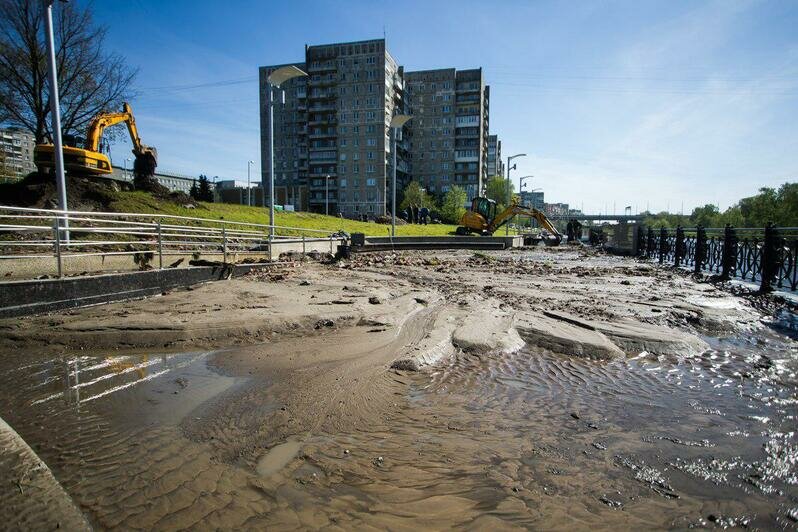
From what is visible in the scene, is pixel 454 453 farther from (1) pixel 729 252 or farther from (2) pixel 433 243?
(2) pixel 433 243

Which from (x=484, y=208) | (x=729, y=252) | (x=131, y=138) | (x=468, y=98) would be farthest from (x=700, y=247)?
(x=468, y=98)

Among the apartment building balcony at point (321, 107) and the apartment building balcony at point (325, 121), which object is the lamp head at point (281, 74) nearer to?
the apartment building balcony at point (325, 121)

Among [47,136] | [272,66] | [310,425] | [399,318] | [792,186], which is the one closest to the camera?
[310,425]

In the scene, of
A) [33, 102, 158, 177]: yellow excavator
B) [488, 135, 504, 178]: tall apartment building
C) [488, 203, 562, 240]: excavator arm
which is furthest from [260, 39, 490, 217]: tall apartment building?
[33, 102, 158, 177]: yellow excavator

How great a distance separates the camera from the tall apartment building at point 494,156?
11450 centimetres

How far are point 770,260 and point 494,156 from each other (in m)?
113

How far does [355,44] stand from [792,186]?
75.0 m

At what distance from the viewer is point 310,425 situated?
3.05m

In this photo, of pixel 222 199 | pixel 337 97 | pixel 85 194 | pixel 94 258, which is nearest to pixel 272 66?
pixel 337 97

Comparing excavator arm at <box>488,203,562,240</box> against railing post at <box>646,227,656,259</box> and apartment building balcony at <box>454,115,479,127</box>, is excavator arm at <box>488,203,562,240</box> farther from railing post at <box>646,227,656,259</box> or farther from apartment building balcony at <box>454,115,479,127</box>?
apartment building balcony at <box>454,115,479,127</box>

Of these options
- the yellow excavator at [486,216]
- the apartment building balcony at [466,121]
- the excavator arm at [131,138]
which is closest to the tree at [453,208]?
the apartment building balcony at [466,121]

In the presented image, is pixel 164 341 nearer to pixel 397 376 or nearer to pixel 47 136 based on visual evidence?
pixel 397 376

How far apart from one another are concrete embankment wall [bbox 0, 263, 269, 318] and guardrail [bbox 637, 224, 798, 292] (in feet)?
42.8

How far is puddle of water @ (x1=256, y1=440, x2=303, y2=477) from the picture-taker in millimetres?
2453
